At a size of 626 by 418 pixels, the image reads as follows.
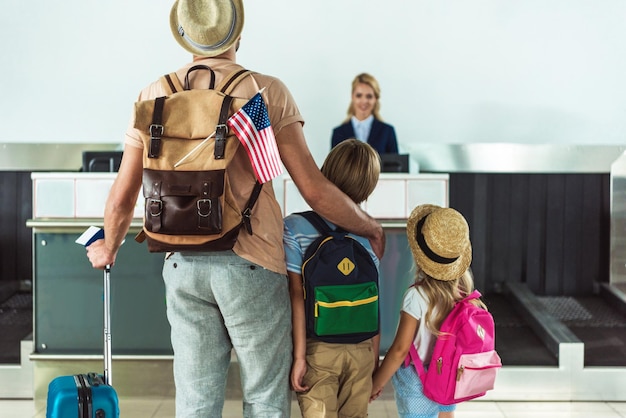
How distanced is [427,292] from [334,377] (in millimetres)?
433

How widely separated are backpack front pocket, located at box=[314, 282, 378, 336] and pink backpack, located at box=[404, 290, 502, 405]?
328 mm

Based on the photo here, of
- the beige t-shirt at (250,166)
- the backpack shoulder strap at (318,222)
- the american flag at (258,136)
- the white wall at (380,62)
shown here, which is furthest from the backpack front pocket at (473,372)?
the white wall at (380,62)

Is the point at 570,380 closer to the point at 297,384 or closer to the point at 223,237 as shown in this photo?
the point at 297,384

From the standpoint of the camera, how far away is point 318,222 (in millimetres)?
2494

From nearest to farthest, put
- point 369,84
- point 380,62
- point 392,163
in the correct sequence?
point 392,163
point 369,84
point 380,62

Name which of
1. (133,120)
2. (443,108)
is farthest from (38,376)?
(443,108)

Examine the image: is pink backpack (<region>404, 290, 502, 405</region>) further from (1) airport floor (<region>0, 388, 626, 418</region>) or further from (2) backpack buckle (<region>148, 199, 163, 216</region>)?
(1) airport floor (<region>0, 388, 626, 418</region>)

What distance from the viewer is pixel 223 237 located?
2.13 metres

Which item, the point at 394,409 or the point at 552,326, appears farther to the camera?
→ the point at 552,326

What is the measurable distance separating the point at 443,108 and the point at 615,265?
1.61 metres

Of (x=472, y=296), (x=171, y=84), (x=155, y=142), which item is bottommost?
(x=472, y=296)

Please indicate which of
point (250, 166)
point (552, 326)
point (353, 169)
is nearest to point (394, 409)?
point (552, 326)

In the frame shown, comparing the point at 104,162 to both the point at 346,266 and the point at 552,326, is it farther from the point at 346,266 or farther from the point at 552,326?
the point at 552,326

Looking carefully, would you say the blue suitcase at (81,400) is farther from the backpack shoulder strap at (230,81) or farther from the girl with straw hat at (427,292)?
the backpack shoulder strap at (230,81)
